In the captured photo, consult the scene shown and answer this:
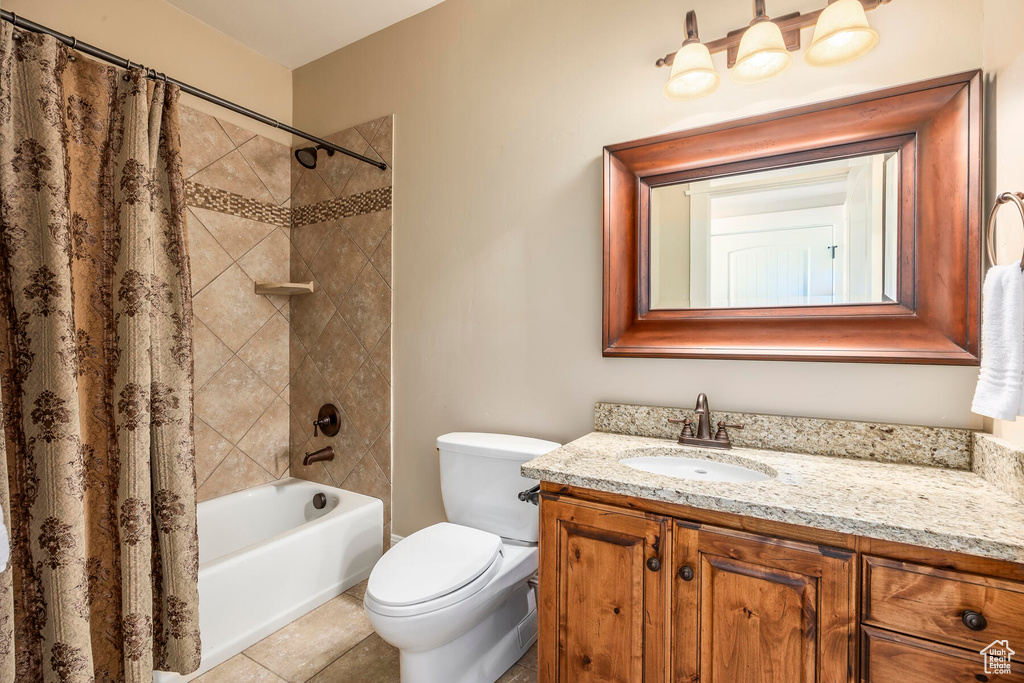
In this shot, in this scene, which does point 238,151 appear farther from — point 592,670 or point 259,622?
point 592,670

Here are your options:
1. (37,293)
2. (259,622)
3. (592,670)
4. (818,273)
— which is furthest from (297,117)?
(592,670)

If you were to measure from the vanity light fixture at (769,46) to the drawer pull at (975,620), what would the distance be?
4.34ft

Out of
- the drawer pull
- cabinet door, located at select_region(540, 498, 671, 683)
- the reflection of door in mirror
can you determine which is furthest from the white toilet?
the drawer pull

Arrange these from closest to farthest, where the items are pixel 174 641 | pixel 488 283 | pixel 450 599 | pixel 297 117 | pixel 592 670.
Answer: pixel 592 670, pixel 450 599, pixel 174 641, pixel 488 283, pixel 297 117

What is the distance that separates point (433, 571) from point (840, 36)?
73.5 inches

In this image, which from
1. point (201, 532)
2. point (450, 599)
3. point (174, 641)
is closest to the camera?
point (450, 599)

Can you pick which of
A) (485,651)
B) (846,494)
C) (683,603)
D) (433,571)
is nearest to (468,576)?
(433,571)

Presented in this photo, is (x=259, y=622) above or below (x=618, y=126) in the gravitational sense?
below

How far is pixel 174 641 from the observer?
1484 mm

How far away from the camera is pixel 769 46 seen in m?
1.33

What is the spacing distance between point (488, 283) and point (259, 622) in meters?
1.56

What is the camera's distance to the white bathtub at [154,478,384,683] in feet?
5.58

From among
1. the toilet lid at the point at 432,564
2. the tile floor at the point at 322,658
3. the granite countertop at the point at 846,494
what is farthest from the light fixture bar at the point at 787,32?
the tile floor at the point at 322,658

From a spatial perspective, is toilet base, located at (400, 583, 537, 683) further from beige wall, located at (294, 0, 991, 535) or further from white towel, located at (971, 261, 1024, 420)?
white towel, located at (971, 261, 1024, 420)
